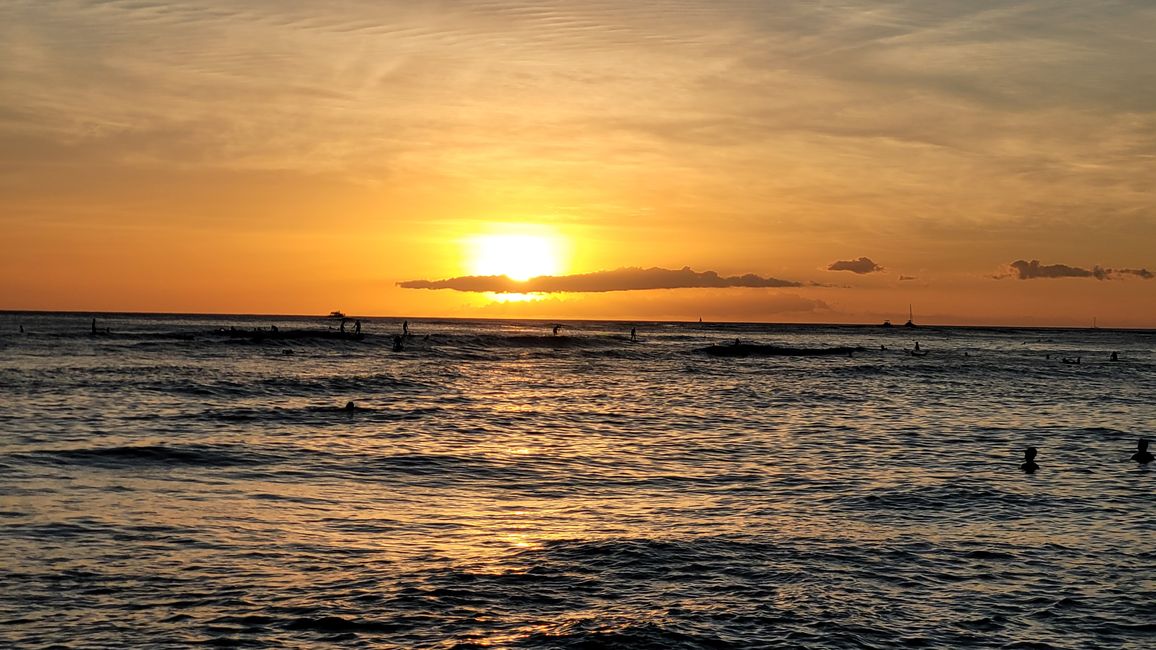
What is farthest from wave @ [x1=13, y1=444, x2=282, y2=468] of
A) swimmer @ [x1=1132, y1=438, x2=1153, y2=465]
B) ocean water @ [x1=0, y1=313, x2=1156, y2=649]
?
swimmer @ [x1=1132, y1=438, x2=1153, y2=465]

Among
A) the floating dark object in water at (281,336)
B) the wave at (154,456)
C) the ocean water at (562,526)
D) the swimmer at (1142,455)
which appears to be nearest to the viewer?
the ocean water at (562,526)

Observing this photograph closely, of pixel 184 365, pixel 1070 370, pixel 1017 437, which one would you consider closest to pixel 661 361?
pixel 1070 370

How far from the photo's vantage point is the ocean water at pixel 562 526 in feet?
41.6

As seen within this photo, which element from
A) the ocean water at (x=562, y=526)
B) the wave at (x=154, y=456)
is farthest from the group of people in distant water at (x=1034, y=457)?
the wave at (x=154, y=456)

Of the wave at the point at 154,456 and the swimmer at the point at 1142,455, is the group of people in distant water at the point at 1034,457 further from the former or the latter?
the wave at the point at 154,456

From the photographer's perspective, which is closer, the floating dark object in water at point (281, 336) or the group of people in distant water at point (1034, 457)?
the group of people in distant water at point (1034, 457)

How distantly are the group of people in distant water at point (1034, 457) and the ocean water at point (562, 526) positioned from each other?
0.54 m

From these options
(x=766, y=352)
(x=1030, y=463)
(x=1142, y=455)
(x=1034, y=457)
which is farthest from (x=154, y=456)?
(x=766, y=352)

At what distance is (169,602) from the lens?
43.3 feet

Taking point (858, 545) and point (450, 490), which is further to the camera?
point (450, 490)

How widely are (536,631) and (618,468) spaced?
14.0 meters

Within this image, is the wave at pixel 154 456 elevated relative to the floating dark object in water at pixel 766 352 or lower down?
lower down

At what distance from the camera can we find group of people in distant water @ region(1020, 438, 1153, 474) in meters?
26.6

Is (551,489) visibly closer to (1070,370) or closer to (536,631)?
(536,631)
